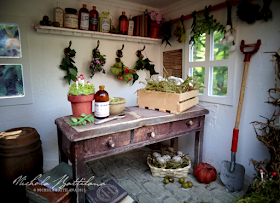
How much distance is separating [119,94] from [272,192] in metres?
2.48

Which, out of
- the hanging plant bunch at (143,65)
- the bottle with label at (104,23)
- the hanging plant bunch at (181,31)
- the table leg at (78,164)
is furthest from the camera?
the hanging plant bunch at (143,65)

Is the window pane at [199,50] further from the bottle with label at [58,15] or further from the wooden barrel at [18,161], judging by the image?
the wooden barrel at [18,161]

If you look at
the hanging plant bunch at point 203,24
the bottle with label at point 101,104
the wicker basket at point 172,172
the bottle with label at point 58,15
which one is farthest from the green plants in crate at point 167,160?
the bottle with label at point 58,15

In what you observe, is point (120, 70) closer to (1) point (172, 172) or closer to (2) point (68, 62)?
(2) point (68, 62)

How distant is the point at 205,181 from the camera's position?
2.43 m

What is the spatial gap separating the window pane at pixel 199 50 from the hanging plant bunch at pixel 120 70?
3.41ft

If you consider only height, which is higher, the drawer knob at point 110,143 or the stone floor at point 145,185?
the drawer knob at point 110,143

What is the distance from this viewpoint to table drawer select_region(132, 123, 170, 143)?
1957 millimetres

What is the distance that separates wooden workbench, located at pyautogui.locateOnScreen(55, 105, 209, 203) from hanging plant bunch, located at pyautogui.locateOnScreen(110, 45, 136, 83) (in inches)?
38.8

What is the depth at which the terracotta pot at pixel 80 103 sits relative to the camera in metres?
1.78

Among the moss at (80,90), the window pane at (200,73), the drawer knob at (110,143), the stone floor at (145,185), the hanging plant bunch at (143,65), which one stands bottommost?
the stone floor at (145,185)

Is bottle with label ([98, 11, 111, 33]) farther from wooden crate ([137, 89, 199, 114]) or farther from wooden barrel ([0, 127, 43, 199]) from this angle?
wooden barrel ([0, 127, 43, 199])

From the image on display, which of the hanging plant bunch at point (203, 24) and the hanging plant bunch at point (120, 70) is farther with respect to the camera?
A: the hanging plant bunch at point (120, 70)

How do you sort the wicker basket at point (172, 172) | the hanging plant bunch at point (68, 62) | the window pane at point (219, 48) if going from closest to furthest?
the wicker basket at point (172, 172) → the window pane at point (219, 48) → the hanging plant bunch at point (68, 62)
